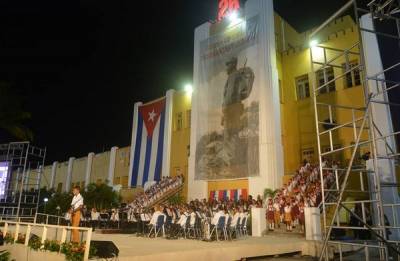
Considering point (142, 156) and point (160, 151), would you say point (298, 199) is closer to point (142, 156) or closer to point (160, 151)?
point (160, 151)

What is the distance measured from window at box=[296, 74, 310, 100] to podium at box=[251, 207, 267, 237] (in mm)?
9459

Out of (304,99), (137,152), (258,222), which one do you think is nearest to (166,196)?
(137,152)

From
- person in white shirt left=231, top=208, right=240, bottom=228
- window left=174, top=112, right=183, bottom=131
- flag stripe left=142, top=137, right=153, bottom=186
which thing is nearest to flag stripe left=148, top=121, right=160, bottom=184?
flag stripe left=142, top=137, right=153, bottom=186

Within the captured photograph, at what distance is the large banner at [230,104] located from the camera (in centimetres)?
2055

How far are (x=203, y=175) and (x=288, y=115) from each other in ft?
21.5

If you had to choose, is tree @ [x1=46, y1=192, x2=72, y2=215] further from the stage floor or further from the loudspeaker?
the loudspeaker

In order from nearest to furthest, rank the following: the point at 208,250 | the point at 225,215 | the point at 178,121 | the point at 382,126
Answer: the point at 208,250 < the point at 225,215 < the point at 382,126 < the point at 178,121

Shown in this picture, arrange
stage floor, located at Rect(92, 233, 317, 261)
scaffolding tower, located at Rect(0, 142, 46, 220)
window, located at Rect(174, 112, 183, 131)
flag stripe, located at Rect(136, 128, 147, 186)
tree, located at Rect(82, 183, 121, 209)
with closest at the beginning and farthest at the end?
stage floor, located at Rect(92, 233, 317, 261)
scaffolding tower, located at Rect(0, 142, 46, 220)
tree, located at Rect(82, 183, 121, 209)
window, located at Rect(174, 112, 183, 131)
flag stripe, located at Rect(136, 128, 147, 186)

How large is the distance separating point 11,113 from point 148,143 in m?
12.8

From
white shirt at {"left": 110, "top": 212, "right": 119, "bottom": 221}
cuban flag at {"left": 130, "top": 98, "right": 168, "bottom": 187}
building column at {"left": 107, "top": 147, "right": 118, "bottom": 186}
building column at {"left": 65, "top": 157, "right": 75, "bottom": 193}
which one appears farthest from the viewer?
building column at {"left": 65, "top": 157, "right": 75, "bottom": 193}

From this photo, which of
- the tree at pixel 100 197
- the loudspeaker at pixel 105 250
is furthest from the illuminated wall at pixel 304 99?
the loudspeaker at pixel 105 250

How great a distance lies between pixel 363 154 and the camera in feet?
48.8

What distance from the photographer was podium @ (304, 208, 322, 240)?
1132 cm

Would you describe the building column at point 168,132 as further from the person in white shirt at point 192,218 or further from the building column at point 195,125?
the person in white shirt at point 192,218
